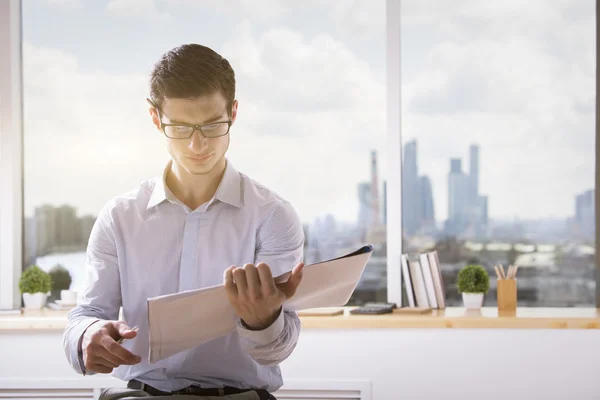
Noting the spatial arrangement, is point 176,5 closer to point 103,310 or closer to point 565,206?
point 565,206

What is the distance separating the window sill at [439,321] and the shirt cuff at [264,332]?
5.77 ft

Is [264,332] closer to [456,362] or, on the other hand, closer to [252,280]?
[252,280]

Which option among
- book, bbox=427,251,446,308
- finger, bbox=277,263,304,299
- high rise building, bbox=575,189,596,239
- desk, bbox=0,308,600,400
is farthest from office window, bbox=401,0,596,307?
finger, bbox=277,263,304,299

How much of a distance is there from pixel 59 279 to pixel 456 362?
1987 mm

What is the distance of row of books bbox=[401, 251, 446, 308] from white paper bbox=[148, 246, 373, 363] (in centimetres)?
198

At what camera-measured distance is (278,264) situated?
6.00 feet

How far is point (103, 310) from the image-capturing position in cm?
183

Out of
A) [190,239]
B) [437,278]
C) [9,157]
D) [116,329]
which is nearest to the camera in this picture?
[116,329]

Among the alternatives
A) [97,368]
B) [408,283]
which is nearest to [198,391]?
[97,368]

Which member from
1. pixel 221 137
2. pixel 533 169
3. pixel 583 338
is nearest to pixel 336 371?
pixel 583 338

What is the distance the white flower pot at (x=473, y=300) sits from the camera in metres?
3.59

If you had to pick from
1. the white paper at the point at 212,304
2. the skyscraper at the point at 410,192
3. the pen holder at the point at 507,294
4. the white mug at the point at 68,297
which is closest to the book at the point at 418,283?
the skyscraper at the point at 410,192

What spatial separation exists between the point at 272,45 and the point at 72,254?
145 cm

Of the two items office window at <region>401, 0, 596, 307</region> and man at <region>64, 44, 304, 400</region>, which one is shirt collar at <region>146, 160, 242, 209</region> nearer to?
man at <region>64, 44, 304, 400</region>
